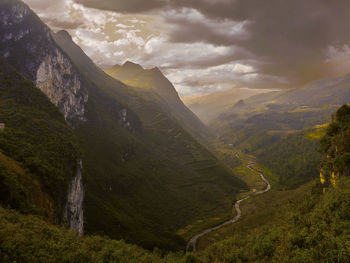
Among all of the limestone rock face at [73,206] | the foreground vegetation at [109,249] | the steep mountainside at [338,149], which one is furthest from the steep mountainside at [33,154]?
the steep mountainside at [338,149]

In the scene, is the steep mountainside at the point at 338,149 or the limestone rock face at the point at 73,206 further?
the steep mountainside at the point at 338,149

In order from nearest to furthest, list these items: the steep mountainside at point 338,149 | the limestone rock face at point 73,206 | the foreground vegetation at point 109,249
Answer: the foreground vegetation at point 109,249 < the limestone rock face at point 73,206 < the steep mountainside at point 338,149

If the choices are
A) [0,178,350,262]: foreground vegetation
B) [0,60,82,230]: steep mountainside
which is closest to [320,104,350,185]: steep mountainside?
[0,178,350,262]: foreground vegetation

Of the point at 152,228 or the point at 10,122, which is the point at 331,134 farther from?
the point at 10,122

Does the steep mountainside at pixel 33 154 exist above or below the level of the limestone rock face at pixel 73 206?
above

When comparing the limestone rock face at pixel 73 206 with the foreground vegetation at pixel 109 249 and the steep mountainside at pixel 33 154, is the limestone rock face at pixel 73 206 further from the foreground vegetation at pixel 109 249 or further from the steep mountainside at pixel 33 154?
the foreground vegetation at pixel 109 249

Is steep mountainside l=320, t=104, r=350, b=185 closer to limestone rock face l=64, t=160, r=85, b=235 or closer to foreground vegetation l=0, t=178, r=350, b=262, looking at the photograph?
foreground vegetation l=0, t=178, r=350, b=262

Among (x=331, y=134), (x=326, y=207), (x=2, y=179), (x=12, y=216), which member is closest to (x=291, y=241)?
(x=326, y=207)

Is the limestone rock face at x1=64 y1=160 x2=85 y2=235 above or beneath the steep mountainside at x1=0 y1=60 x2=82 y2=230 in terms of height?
beneath

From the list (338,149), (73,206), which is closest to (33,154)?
(73,206)

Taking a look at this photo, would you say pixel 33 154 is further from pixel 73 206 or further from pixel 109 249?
pixel 109 249

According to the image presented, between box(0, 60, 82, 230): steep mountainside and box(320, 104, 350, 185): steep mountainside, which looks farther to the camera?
box(320, 104, 350, 185): steep mountainside
